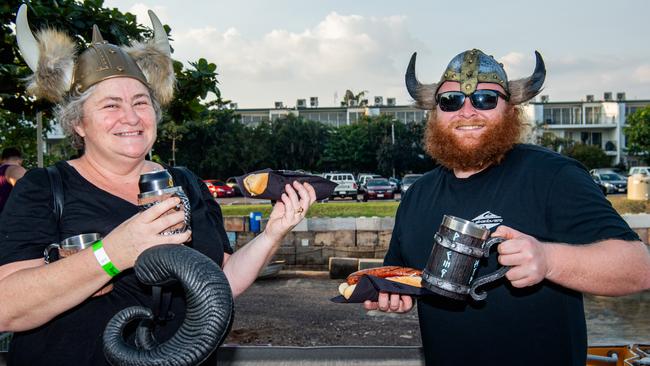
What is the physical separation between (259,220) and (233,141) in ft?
120

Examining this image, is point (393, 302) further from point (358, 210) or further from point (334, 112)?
point (334, 112)

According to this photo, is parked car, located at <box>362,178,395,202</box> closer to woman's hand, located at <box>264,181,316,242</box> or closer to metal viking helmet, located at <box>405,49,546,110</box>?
metal viking helmet, located at <box>405,49,546,110</box>

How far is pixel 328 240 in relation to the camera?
12688 millimetres

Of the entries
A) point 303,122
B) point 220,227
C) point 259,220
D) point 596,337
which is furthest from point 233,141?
point 220,227

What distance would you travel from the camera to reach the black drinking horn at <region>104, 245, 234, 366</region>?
154 cm

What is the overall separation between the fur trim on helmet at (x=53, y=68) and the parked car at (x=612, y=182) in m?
36.9

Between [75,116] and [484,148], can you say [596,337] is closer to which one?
[484,148]

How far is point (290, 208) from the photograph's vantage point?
2.34 metres

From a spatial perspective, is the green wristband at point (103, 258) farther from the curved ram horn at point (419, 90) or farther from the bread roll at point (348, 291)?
the curved ram horn at point (419, 90)

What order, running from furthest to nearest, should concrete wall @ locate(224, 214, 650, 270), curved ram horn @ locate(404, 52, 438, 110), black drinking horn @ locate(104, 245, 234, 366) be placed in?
concrete wall @ locate(224, 214, 650, 270)
curved ram horn @ locate(404, 52, 438, 110)
black drinking horn @ locate(104, 245, 234, 366)

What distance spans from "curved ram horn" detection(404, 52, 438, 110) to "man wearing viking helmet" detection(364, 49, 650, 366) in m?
0.06

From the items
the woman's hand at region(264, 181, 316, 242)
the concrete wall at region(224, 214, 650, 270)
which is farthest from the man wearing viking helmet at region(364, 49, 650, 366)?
the concrete wall at region(224, 214, 650, 270)

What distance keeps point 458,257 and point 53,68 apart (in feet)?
5.56

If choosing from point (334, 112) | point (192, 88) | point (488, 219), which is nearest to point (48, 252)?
point (488, 219)
